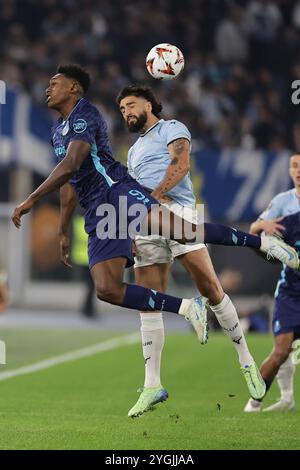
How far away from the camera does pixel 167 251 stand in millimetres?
8570

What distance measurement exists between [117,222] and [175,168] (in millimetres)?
625

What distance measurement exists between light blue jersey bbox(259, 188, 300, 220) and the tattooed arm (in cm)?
128

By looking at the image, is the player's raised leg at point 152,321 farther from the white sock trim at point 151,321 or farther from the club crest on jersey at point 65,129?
the club crest on jersey at point 65,129

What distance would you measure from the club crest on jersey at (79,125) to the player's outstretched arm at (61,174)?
3.7 inches

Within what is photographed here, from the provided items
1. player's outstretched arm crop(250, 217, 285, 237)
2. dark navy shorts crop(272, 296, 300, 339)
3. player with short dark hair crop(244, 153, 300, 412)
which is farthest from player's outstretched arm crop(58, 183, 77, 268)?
dark navy shorts crop(272, 296, 300, 339)

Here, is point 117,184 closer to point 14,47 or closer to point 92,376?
point 92,376

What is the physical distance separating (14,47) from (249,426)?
16340 millimetres

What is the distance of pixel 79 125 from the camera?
315 inches

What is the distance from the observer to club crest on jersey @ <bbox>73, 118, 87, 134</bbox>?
7980 mm

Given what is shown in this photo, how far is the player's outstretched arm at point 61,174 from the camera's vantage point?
768 centimetres

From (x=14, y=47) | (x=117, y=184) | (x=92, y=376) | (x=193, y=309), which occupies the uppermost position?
(x=14, y=47)

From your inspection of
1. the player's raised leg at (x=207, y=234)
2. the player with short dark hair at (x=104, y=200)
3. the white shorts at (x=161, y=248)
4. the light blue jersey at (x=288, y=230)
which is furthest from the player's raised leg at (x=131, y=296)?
the light blue jersey at (x=288, y=230)

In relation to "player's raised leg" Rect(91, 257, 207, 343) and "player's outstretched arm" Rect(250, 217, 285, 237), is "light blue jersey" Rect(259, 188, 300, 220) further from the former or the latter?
"player's raised leg" Rect(91, 257, 207, 343)

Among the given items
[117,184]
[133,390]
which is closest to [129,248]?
[117,184]
